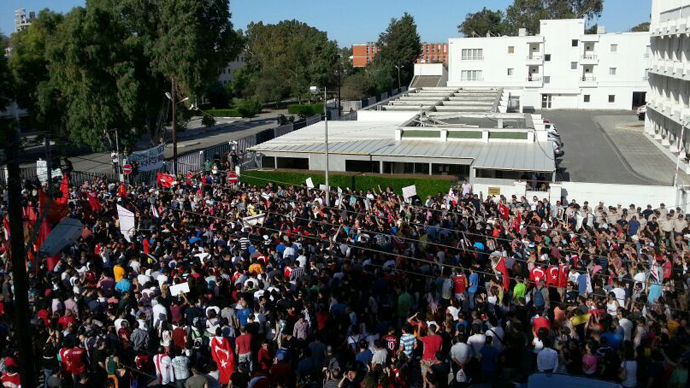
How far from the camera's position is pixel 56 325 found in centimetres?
1066

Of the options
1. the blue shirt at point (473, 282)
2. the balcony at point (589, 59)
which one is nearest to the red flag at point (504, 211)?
the blue shirt at point (473, 282)

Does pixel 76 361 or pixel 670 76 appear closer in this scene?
pixel 76 361

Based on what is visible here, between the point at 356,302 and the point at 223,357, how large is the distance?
2.90 meters

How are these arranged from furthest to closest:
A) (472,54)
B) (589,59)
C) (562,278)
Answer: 1. (472,54)
2. (589,59)
3. (562,278)

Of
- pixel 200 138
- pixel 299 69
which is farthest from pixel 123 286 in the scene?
pixel 299 69

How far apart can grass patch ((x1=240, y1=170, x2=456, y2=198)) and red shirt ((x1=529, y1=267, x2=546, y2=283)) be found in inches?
461

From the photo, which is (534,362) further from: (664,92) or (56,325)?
(664,92)

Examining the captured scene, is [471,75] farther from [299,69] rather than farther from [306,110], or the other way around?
[299,69]

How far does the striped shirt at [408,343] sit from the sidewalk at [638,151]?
2265 centimetres

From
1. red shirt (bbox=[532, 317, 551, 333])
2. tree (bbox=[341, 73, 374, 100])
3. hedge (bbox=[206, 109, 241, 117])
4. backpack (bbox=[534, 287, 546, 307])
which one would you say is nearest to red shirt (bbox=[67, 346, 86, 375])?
red shirt (bbox=[532, 317, 551, 333])

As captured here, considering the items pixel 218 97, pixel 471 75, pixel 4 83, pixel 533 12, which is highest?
pixel 533 12

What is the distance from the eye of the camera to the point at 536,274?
12.4 meters

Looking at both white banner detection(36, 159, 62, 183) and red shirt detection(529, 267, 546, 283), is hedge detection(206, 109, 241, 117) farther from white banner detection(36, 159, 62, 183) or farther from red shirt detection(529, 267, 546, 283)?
red shirt detection(529, 267, 546, 283)

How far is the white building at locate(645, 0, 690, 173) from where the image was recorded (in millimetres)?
33062
